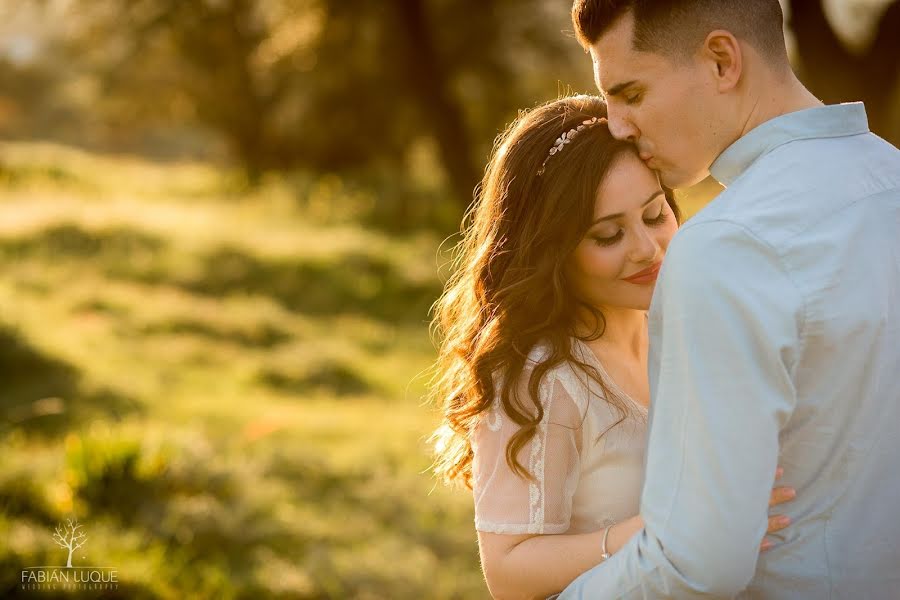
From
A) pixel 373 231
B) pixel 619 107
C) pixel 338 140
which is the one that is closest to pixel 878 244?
pixel 619 107

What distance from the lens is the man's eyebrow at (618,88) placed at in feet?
7.41

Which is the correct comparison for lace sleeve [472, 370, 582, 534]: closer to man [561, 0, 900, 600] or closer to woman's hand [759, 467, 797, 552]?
man [561, 0, 900, 600]

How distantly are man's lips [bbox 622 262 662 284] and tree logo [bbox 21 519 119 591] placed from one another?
334 centimetres

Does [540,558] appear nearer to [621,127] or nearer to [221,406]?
[621,127]

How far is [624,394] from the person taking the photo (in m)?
2.61

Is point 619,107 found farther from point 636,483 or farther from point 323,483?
point 323,483

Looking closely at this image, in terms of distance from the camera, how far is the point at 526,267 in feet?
8.79

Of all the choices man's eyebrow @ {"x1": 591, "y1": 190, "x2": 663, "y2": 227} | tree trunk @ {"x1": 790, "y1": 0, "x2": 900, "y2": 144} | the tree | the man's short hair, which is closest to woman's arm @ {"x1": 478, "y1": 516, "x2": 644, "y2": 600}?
man's eyebrow @ {"x1": 591, "y1": 190, "x2": 663, "y2": 227}

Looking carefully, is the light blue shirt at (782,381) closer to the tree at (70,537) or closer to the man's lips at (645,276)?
the man's lips at (645,276)

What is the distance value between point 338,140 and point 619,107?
21226mm

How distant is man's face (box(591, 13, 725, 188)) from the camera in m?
2.14

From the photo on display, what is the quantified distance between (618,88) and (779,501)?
100 cm

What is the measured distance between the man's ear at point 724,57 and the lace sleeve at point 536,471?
2.75 feet

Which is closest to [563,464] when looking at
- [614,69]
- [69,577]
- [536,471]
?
[536,471]
